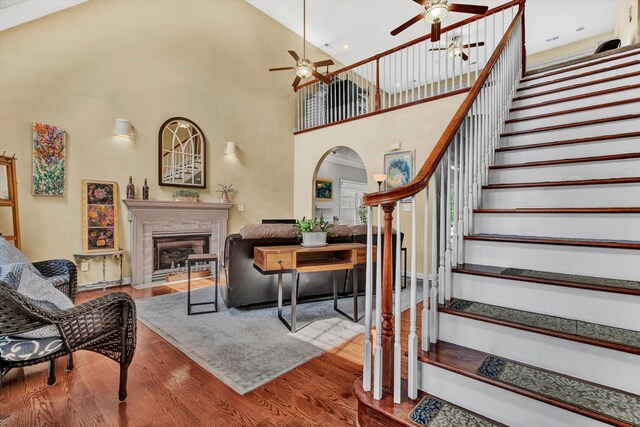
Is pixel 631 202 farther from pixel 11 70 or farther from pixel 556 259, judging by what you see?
pixel 11 70

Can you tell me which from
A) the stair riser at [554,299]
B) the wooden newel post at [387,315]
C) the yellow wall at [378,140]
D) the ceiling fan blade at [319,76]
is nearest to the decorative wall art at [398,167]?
the yellow wall at [378,140]

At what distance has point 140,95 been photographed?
14.8ft

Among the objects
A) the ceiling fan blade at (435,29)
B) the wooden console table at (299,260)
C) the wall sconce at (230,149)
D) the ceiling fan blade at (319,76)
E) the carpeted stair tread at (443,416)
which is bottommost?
the carpeted stair tread at (443,416)

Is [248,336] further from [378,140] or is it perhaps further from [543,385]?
[378,140]

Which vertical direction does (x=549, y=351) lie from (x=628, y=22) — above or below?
below

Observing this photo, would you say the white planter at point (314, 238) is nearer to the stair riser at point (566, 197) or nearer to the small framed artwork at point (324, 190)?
the stair riser at point (566, 197)

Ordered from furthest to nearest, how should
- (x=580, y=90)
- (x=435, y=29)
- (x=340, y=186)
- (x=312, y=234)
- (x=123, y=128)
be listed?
(x=340, y=186) < (x=123, y=128) < (x=435, y=29) < (x=580, y=90) < (x=312, y=234)

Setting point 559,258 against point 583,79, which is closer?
point 559,258

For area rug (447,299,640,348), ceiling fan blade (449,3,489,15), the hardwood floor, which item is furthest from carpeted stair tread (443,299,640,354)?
ceiling fan blade (449,3,489,15)

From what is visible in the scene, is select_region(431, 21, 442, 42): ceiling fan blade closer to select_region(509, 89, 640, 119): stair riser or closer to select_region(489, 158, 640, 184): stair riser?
select_region(509, 89, 640, 119): stair riser

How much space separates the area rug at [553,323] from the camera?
1.23m

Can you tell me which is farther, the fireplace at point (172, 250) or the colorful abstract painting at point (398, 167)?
the colorful abstract painting at point (398, 167)

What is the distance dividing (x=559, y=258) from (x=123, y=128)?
5137 millimetres

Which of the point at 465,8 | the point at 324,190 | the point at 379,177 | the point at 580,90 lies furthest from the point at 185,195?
the point at 580,90
